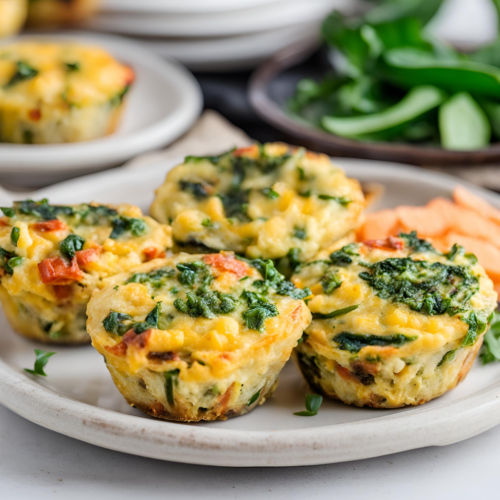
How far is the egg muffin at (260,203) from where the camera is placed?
4.53m

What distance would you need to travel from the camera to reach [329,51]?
971cm

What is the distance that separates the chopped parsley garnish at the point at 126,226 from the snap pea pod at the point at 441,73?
4198mm

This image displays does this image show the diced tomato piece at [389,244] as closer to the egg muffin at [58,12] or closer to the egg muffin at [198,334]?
the egg muffin at [198,334]

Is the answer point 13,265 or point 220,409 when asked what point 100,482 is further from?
point 13,265

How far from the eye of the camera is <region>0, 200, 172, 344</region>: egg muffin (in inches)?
Answer: 164

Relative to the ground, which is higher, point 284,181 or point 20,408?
point 284,181

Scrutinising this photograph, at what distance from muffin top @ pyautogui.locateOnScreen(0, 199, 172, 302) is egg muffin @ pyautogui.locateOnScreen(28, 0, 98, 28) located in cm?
548

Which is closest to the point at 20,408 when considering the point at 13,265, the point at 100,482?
the point at 100,482

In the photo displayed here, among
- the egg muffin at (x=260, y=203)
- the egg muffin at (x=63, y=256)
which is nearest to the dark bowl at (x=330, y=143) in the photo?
the egg muffin at (x=260, y=203)

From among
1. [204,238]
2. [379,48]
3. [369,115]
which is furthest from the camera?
[379,48]

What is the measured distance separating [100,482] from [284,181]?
2398 millimetres

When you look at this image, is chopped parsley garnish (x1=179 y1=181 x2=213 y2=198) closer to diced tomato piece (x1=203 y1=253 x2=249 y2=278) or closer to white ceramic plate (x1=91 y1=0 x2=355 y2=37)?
diced tomato piece (x1=203 y1=253 x2=249 y2=278)

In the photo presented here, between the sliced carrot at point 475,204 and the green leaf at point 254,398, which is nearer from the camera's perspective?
the green leaf at point 254,398

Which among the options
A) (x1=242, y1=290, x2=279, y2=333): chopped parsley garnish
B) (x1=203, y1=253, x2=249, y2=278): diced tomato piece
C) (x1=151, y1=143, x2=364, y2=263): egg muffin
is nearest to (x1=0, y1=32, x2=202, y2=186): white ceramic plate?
(x1=151, y1=143, x2=364, y2=263): egg muffin
